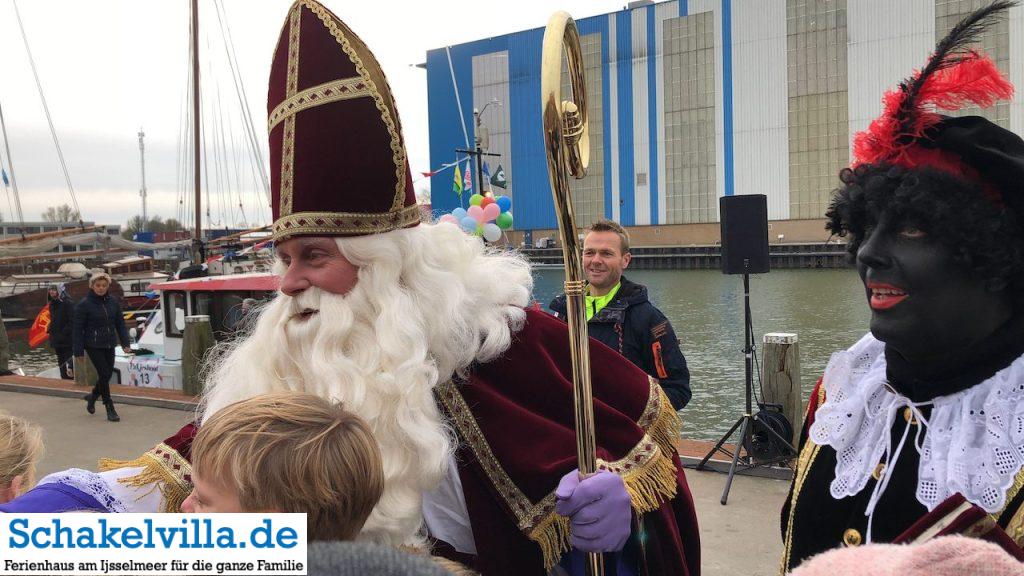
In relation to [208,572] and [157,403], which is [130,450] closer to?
[157,403]

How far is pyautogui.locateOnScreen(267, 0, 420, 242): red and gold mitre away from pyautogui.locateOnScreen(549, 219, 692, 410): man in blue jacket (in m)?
2.37

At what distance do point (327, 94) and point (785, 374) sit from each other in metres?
4.55

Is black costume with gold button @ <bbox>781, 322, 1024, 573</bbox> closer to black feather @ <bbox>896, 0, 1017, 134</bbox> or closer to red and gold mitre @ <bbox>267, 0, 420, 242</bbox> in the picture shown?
black feather @ <bbox>896, 0, 1017, 134</bbox>

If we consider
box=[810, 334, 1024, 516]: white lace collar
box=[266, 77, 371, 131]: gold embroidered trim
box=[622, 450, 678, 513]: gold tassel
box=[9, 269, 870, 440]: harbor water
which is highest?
box=[266, 77, 371, 131]: gold embroidered trim

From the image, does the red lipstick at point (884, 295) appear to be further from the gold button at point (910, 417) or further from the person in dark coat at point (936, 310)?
the gold button at point (910, 417)

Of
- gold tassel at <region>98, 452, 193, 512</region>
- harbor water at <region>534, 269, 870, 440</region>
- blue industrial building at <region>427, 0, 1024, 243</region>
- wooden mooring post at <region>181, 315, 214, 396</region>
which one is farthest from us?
blue industrial building at <region>427, 0, 1024, 243</region>

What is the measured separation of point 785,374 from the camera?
5430 mm

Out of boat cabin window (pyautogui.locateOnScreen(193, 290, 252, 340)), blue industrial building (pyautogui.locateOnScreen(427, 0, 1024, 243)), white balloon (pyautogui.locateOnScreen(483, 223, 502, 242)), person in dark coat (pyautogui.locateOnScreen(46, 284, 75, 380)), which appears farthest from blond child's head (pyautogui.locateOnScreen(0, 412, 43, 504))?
blue industrial building (pyautogui.locateOnScreen(427, 0, 1024, 243))

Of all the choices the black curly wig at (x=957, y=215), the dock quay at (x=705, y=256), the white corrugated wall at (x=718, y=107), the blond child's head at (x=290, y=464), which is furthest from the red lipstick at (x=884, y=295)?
the white corrugated wall at (x=718, y=107)

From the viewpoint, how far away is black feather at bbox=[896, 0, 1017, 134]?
1.53 metres

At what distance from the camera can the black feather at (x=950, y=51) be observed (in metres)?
1.53

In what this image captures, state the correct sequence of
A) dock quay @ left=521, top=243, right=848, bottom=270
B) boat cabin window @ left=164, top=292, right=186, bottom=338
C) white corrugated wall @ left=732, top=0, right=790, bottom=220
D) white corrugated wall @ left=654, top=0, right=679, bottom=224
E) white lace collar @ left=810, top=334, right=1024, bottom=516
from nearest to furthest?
white lace collar @ left=810, top=334, right=1024, bottom=516 < boat cabin window @ left=164, top=292, right=186, bottom=338 < dock quay @ left=521, top=243, right=848, bottom=270 < white corrugated wall @ left=732, top=0, right=790, bottom=220 < white corrugated wall @ left=654, top=0, right=679, bottom=224

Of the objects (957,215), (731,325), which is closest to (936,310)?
(957,215)

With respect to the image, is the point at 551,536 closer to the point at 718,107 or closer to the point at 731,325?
the point at 731,325
